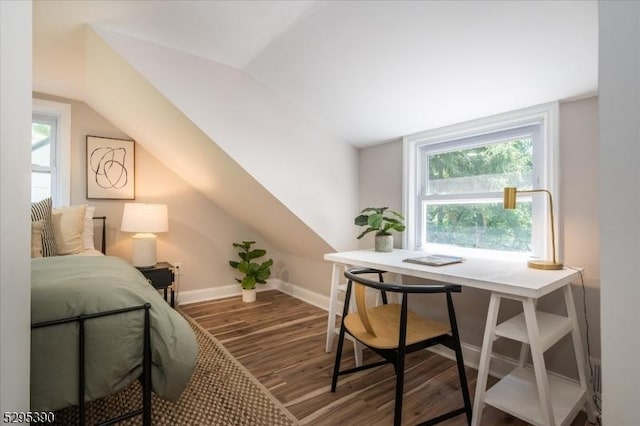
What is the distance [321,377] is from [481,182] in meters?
1.72

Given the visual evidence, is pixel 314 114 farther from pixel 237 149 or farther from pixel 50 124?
pixel 50 124

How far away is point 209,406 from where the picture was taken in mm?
1580

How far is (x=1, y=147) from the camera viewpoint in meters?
0.69

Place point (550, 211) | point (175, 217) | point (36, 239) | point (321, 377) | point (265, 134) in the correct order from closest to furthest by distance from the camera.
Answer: point (550, 211) < point (321, 377) < point (36, 239) < point (265, 134) < point (175, 217)

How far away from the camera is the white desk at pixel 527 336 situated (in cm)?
126

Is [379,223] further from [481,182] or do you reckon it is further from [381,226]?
[481,182]

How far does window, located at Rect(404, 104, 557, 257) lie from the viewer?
1861mm

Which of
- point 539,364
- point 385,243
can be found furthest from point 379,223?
point 539,364

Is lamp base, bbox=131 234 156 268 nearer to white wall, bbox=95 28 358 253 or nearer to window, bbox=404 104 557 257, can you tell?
white wall, bbox=95 28 358 253

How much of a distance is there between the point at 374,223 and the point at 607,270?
4.74ft

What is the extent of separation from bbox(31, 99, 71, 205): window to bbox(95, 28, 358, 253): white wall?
159cm

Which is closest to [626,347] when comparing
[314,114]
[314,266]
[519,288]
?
[519,288]

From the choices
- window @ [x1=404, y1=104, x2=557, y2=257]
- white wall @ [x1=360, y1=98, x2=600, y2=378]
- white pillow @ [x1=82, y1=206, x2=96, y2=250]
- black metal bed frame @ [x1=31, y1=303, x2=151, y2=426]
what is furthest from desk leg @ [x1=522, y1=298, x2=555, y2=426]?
white pillow @ [x1=82, y1=206, x2=96, y2=250]

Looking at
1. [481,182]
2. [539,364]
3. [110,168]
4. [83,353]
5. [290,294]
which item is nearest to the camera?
[83,353]
